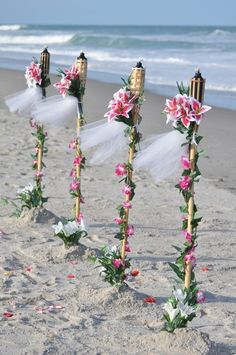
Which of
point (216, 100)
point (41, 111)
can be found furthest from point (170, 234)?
point (216, 100)

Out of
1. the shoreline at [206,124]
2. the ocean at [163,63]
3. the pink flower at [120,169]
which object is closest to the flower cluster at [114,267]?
the pink flower at [120,169]

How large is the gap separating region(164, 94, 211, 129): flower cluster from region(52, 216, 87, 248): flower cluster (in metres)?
2.19

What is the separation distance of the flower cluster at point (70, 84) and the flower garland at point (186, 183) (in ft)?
6.06

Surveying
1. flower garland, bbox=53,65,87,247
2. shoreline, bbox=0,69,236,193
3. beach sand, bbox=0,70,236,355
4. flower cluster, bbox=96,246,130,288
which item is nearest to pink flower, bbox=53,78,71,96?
flower garland, bbox=53,65,87,247

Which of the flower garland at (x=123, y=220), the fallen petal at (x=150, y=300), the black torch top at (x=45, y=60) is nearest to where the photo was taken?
the flower garland at (x=123, y=220)

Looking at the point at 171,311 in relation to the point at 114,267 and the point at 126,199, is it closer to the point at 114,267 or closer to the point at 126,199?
the point at 114,267

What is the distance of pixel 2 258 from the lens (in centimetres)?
644

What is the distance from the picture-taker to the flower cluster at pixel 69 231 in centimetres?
652

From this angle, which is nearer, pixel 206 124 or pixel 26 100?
pixel 26 100

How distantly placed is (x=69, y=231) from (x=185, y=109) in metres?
2.29

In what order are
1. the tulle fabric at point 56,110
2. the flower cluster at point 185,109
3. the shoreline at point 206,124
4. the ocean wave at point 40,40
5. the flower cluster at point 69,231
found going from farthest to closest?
the ocean wave at point 40,40 < the shoreline at point 206,124 < the flower cluster at point 69,231 < the tulle fabric at point 56,110 < the flower cluster at point 185,109

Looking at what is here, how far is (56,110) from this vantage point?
6387 millimetres

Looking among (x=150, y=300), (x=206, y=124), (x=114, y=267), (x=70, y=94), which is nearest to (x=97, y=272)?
(x=114, y=267)

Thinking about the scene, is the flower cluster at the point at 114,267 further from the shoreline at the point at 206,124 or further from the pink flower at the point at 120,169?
the shoreline at the point at 206,124
